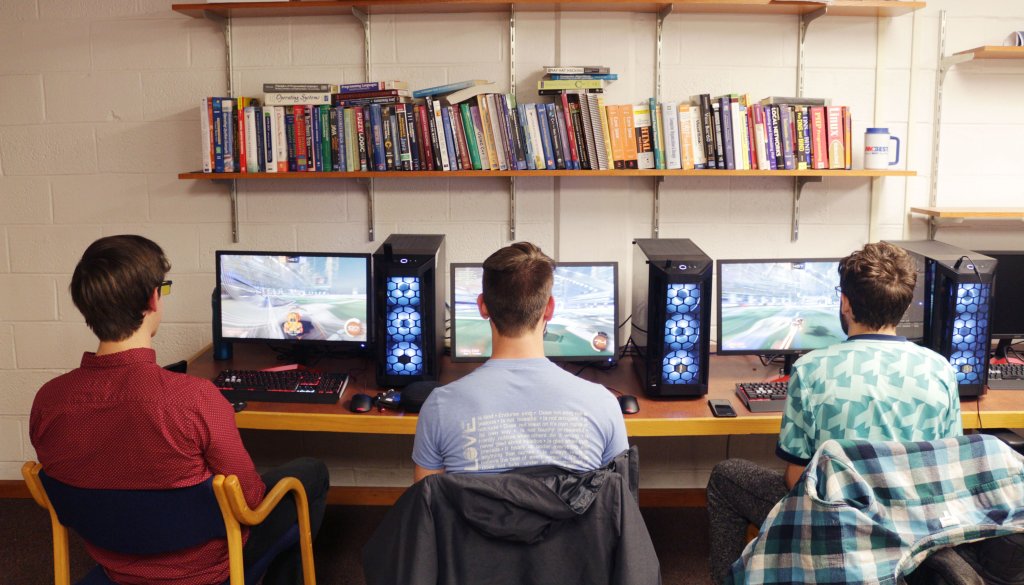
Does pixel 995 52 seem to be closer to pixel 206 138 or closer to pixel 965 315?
pixel 965 315

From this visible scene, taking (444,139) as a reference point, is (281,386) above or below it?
below

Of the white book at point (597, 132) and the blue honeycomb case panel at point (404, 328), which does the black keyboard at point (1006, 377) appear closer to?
the white book at point (597, 132)

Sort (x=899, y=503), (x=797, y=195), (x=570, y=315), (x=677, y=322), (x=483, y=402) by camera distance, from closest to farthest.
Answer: (x=899, y=503) < (x=483, y=402) < (x=677, y=322) < (x=570, y=315) < (x=797, y=195)

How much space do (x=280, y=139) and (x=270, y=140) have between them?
0.12ft

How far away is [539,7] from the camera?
295 cm

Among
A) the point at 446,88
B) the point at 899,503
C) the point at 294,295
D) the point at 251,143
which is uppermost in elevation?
the point at 446,88

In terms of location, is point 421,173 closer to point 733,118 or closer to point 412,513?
point 733,118

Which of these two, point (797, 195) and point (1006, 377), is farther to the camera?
point (797, 195)

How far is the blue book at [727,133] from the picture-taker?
9.29ft

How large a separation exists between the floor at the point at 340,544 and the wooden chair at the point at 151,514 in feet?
3.22

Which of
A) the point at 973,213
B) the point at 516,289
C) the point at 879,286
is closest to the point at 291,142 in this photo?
the point at 516,289

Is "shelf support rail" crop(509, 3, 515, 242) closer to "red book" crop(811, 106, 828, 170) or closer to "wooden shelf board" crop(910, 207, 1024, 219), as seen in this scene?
"red book" crop(811, 106, 828, 170)

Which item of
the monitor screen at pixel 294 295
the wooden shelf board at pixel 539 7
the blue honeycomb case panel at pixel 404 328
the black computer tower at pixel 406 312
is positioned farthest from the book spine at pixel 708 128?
the monitor screen at pixel 294 295

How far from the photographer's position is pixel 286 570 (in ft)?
7.40
